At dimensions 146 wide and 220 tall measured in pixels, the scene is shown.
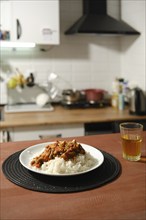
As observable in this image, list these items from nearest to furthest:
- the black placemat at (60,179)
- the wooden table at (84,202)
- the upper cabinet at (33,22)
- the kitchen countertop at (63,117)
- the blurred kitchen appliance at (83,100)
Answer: the wooden table at (84,202) → the black placemat at (60,179) → the kitchen countertop at (63,117) → the upper cabinet at (33,22) → the blurred kitchen appliance at (83,100)

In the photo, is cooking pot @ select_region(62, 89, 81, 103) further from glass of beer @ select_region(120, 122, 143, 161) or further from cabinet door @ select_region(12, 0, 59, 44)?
glass of beer @ select_region(120, 122, 143, 161)

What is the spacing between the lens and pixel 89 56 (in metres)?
2.89

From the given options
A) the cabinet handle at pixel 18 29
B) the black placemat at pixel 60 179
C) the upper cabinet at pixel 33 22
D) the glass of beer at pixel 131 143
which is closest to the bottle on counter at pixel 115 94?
the upper cabinet at pixel 33 22

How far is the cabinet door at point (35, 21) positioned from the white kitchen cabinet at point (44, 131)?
0.77 metres

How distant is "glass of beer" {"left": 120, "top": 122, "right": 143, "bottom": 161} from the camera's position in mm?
1003

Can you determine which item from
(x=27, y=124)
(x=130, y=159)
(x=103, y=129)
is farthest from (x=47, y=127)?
(x=130, y=159)

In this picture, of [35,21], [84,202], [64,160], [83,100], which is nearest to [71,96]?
[83,100]

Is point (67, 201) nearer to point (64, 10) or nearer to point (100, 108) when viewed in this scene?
point (100, 108)

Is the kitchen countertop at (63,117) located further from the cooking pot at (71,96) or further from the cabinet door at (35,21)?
the cabinet door at (35,21)

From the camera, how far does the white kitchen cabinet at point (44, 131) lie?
212 cm

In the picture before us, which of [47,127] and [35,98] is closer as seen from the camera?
[47,127]

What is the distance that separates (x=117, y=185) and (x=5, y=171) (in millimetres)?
370

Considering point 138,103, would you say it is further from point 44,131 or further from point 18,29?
point 18,29

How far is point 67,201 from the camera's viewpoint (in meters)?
0.72
